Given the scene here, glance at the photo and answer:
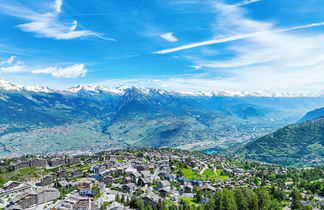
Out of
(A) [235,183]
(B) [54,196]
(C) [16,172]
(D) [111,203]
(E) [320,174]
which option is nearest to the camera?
(D) [111,203]

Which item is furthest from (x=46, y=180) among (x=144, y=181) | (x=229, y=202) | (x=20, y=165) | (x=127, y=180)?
(x=229, y=202)

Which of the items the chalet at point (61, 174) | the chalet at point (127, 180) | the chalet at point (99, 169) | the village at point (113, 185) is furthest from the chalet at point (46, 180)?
the chalet at point (127, 180)

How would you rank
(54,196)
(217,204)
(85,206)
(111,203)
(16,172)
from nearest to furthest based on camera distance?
(217,204), (85,206), (111,203), (54,196), (16,172)

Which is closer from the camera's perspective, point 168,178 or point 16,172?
point 168,178

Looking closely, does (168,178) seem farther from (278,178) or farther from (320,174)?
(320,174)

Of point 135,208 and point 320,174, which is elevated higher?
point 135,208

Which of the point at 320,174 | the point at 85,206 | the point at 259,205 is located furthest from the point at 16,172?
the point at 320,174

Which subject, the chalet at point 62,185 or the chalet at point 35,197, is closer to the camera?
the chalet at point 35,197

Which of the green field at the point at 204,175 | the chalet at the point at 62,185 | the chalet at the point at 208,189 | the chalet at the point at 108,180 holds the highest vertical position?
the chalet at the point at 62,185

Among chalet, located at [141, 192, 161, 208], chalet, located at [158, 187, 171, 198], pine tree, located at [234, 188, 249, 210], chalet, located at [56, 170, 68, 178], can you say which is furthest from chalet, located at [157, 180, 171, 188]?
chalet, located at [56, 170, 68, 178]

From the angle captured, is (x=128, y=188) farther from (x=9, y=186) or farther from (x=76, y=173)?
(x=9, y=186)

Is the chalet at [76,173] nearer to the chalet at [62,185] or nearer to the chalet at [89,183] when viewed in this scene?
the chalet at [62,185]
